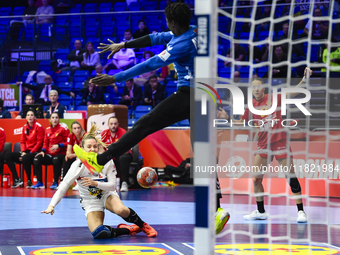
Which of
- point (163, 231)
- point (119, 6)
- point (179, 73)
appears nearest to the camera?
point (179, 73)

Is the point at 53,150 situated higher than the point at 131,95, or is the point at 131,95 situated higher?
the point at 131,95

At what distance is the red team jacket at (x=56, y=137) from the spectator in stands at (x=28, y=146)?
210 millimetres

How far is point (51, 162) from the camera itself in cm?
1066

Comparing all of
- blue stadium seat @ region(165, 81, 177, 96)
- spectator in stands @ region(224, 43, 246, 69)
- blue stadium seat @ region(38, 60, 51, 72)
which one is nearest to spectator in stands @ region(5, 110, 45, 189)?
blue stadium seat @ region(165, 81, 177, 96)

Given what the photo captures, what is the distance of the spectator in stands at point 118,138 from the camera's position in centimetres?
980

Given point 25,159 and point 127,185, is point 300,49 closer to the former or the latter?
point 127,185

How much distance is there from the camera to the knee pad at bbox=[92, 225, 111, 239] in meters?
Answer: 4.96

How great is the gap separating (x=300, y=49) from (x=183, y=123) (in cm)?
346

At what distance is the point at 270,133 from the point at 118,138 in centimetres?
428

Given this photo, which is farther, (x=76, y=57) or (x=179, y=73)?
(x=76, y=57)

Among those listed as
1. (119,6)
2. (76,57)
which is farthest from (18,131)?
(119,6)

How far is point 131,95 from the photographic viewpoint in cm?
1243

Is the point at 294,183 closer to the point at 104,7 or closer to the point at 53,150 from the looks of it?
the point at 53,150

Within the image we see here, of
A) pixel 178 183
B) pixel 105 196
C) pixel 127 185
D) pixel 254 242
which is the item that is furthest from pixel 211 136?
pixel 178 183
